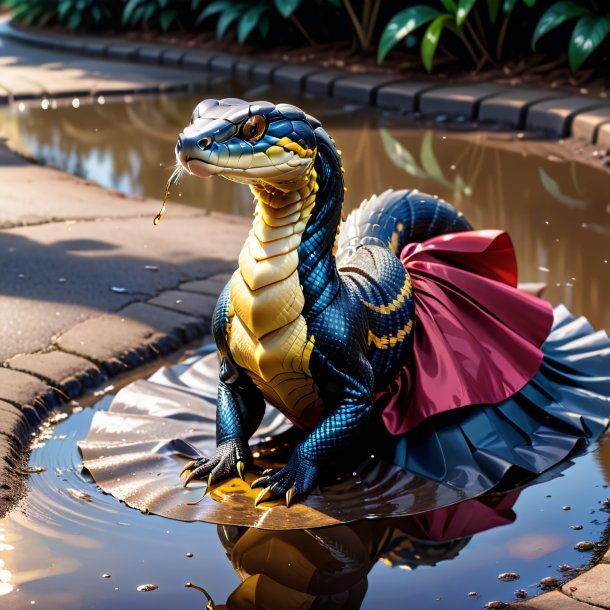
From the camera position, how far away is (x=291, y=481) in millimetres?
2732

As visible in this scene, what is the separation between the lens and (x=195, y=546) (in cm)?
260

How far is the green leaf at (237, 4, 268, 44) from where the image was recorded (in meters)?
10.5

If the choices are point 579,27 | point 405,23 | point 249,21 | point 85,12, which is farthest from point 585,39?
point 85,12

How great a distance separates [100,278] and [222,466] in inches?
68.2

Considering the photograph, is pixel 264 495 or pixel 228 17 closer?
pixel 264 495

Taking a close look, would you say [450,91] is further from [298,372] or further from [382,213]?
[298,372]

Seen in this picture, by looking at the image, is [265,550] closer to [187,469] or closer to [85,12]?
[187,469]

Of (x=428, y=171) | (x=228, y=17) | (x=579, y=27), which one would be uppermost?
(x=579, y=27)

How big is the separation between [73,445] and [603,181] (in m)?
4.07

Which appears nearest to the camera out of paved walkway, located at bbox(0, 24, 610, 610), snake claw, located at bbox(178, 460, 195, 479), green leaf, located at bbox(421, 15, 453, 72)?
snake claw, located at bbox(178, 460, 195, 479)

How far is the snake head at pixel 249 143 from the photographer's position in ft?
7.80

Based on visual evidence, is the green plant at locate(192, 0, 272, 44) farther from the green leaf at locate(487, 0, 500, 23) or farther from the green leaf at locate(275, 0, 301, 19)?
the green leaf at locate(487, 0, 500, 23)

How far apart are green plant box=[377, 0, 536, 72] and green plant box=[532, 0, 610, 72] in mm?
349

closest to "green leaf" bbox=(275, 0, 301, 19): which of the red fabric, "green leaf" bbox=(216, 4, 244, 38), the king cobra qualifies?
"green leaf" bbox=(216, 4, 244, 38)
